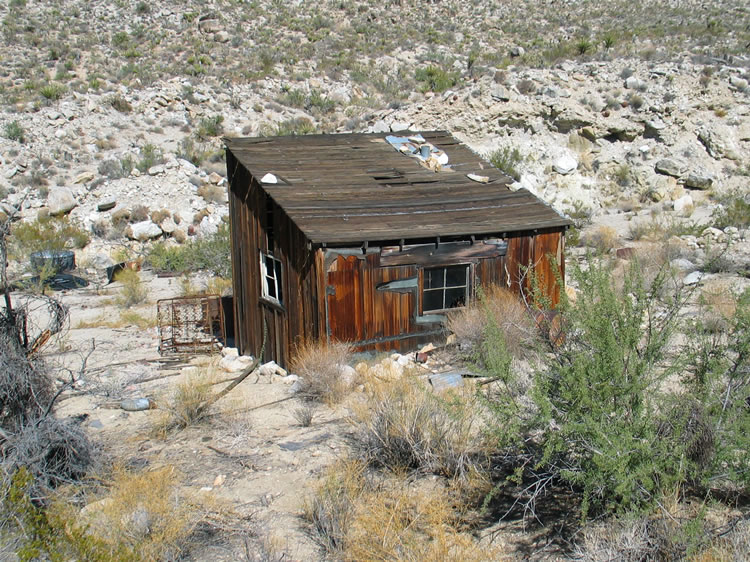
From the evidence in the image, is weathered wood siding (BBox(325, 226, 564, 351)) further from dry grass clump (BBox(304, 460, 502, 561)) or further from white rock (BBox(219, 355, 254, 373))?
dry grass clump (BBox(304, 460, 502, 561))

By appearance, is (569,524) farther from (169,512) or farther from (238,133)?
(238,133)

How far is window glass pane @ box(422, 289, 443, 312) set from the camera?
11.4 m

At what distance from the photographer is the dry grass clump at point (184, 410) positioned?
8734 millimetres

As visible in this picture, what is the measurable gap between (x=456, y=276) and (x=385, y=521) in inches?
247

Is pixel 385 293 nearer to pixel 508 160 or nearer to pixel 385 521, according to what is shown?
pixel 385 521

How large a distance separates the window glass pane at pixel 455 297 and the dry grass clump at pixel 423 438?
4083 mm

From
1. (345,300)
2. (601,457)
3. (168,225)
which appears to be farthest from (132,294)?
(601,457)

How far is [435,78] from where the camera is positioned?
3372 centimetres

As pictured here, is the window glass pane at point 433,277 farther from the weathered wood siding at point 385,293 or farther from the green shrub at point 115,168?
A: the green shrub at point 115,168

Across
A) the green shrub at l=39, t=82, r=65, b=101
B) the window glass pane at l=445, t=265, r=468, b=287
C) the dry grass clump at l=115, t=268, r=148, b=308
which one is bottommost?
the dry grass clump at l=115, t=268, r=148, b=308

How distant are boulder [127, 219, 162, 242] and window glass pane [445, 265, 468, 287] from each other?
48.4 feet

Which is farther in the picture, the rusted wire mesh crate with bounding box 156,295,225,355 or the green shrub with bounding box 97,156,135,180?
the green shrub with bounding box 97,156,135,180

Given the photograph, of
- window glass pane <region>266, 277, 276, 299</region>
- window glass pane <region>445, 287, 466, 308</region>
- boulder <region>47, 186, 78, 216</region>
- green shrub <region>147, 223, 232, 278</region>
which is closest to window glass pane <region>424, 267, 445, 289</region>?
window glass pane <region>445, 287, 466, 308</region>

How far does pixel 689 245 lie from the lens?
729 inches
